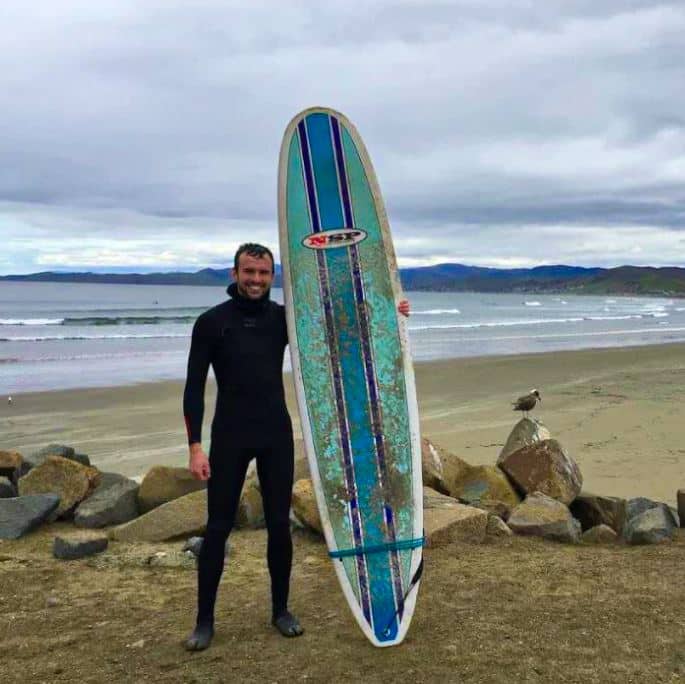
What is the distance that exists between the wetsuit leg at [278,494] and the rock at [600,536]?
7.53 feet

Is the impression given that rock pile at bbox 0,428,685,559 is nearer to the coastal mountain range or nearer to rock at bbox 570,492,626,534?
rock at bbox 570,492,626,534

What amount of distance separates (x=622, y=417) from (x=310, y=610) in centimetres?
724

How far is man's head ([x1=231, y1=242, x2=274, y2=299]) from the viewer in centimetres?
319

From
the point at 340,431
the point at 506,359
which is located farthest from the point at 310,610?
the point at 506,359

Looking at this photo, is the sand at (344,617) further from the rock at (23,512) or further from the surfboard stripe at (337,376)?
the surfboard stripe at (337,376)

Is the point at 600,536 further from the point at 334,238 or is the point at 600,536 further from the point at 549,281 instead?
the point at 549,281

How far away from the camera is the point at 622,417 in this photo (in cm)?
973

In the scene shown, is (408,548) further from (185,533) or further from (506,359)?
(506,359)

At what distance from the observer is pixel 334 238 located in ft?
12.8

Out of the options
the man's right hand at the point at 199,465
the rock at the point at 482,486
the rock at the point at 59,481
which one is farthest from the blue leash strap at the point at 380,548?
the rock at the point at 59,481

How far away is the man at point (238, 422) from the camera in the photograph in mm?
3180

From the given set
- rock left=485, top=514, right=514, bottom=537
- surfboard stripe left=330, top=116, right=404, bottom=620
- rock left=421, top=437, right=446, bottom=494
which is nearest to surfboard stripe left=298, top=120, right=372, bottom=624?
surfboard stripe left=330, top=116, right=404, bottom=620

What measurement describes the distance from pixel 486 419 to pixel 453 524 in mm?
5671

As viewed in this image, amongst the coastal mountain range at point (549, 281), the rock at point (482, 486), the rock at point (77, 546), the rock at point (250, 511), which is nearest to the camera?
the rock at point (77, 546)
